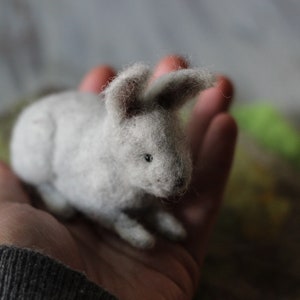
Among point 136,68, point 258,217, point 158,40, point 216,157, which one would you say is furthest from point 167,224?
point 158,40

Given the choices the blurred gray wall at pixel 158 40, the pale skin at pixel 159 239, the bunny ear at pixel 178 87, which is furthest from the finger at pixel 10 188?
the blurred gray wall at pixel 158 40

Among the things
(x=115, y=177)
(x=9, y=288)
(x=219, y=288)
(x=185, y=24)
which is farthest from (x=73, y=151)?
(x=185, y=24)

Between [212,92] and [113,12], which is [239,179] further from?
[113,12]

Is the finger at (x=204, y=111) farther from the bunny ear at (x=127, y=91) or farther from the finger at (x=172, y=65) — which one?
the bunny ear at (x=127, y=91)

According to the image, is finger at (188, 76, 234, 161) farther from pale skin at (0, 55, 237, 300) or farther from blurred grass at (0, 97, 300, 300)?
blurred grass at (0, 97, 300, 300)

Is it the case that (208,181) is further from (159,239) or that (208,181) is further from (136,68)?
(136,68)
